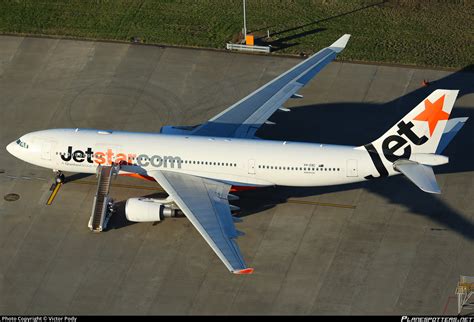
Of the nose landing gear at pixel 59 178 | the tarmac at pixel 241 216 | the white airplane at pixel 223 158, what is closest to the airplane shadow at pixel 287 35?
the tarmac at pixel 241 216

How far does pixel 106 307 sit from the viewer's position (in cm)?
5900

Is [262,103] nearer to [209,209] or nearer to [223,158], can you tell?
[223,158]

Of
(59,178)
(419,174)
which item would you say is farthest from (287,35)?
(419,174)

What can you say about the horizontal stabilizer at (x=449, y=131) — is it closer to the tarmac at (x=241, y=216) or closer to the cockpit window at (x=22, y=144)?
the tarmac at (x=241, y=216)

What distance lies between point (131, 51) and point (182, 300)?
32168mm

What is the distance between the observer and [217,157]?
65500 mm

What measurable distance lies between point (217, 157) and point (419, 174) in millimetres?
14147

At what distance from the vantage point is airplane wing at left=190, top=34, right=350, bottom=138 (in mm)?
70188

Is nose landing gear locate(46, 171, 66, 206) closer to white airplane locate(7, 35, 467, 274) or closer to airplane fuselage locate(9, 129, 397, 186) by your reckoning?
white airplane locate(7, 35, 467, 274)

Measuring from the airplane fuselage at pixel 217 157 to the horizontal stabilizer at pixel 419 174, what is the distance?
167 centimetres

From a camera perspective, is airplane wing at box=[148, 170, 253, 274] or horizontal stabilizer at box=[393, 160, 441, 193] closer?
airplane wing at box=[148, 170, 253, 274]

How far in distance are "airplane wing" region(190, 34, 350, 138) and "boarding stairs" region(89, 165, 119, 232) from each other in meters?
7.65

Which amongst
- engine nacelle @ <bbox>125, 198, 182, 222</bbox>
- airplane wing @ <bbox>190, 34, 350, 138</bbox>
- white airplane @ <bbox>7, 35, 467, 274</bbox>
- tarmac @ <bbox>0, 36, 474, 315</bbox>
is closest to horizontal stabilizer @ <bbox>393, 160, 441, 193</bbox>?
white airplane @ <bbox>7, 35, 467, 274</bbox>

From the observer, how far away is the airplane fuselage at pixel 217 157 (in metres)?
64.8
